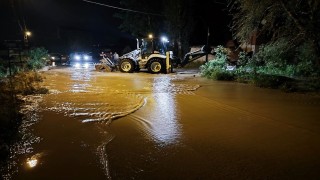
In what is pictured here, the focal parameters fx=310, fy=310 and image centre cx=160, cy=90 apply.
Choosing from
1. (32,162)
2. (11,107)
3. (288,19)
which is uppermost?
(288,19)

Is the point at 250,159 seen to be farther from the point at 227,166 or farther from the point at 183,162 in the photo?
the point at 183,162

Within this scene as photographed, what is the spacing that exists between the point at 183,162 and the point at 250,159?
1294 millimetres

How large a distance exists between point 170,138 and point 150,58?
14841 millimetres

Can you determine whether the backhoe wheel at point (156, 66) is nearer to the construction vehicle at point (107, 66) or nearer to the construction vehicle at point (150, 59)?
the construction vehicle at point (150, 59)

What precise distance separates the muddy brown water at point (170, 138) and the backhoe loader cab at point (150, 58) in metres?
9.37

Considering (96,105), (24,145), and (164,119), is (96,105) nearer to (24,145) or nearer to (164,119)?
(164,119)

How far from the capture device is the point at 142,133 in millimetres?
7586

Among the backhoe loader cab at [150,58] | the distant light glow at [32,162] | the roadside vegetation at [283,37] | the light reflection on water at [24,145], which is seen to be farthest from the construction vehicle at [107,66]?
the distant light glow at [32,162]

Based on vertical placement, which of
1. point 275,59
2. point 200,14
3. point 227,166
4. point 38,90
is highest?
point 200,14

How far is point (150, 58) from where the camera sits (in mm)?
21609

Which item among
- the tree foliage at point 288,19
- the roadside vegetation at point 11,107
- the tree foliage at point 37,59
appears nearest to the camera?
the roadside vegetation at point 11,107

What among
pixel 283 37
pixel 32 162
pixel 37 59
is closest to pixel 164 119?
pixel 32 162

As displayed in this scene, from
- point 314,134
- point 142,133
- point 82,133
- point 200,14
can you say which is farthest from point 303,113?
point 200,14

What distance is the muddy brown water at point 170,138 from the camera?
18.0ft
